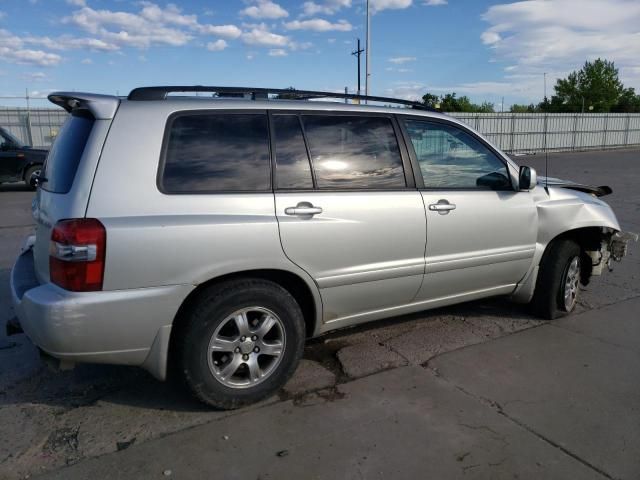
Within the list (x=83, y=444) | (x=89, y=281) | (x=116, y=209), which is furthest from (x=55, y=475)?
(x=116, y=209)

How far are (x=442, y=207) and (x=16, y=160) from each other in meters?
13.5

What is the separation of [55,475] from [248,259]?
4.68 ft

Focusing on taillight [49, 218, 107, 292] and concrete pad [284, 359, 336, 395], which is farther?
concrete pad [284, 359, 336, 395]

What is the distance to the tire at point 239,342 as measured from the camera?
117 inches

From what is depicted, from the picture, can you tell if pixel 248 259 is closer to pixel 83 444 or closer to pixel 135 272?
pixel 135 272

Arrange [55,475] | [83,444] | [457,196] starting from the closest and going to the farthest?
1. [55,475]
2. [83,444]
3. [457,196]

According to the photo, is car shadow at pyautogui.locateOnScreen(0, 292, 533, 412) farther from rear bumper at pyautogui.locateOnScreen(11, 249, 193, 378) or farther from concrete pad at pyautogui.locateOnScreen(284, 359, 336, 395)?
rear bumper at pyautogui.locateOnScreen(11, 249, 193, 378)

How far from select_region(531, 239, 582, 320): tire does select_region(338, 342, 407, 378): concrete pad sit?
1557 millimetres

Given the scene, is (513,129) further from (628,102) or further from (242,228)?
(628,102)

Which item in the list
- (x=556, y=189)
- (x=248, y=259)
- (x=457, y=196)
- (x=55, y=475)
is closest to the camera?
(x=55, y=475)

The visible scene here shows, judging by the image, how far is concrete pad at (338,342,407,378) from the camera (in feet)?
12.2

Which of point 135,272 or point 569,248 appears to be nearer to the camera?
point 135,272

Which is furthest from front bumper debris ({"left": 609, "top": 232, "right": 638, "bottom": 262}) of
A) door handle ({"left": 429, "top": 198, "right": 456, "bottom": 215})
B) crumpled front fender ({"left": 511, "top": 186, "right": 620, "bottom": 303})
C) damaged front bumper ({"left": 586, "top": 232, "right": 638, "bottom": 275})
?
door handle ({"left": 429, "top": 198, "right": 456, "bottom": 215})

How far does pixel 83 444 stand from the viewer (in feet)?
9.35
